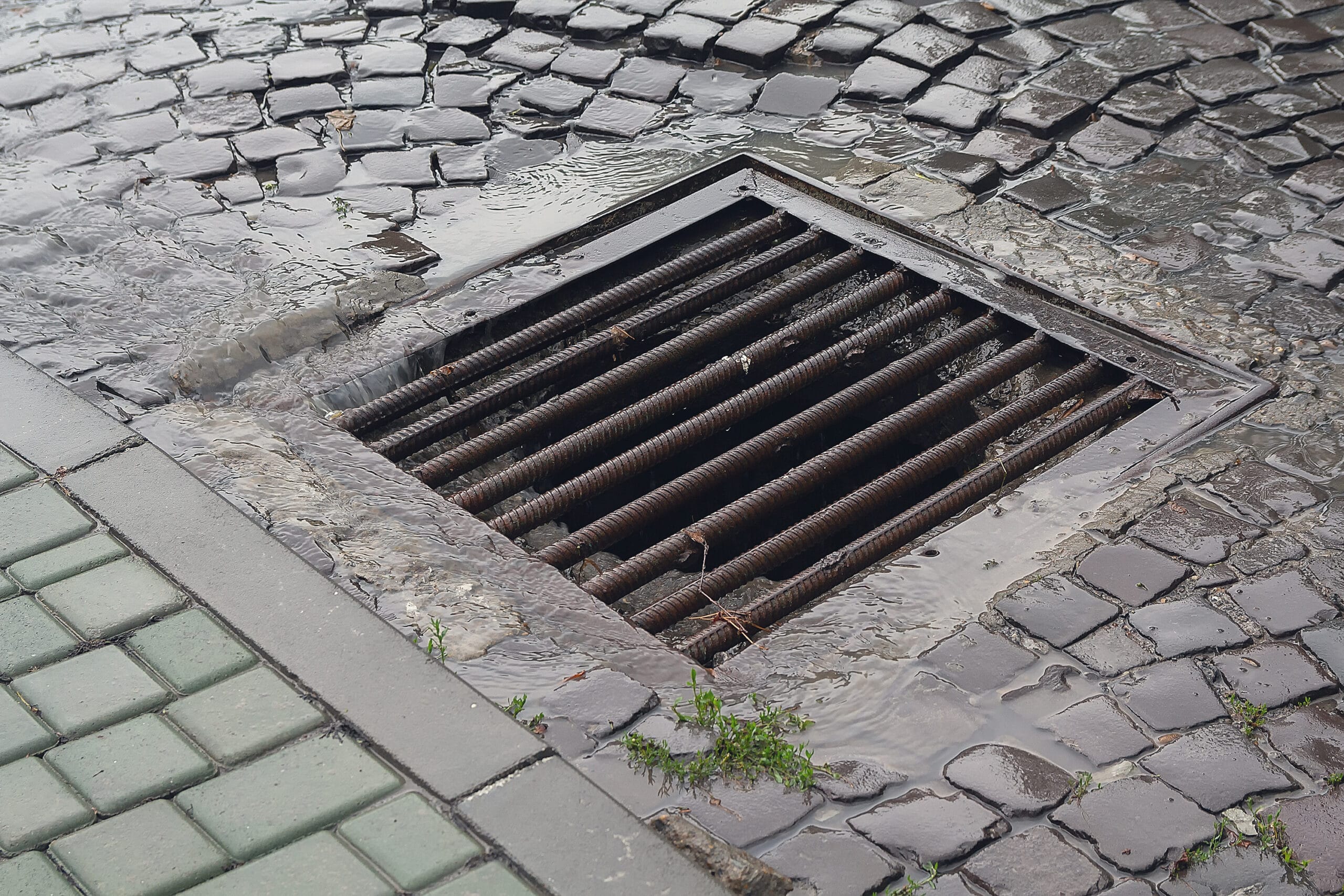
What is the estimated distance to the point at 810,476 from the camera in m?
3.21

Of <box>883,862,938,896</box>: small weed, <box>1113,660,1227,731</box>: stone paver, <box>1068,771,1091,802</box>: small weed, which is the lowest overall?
<box>1113,660,1227,731</box>: stone paver

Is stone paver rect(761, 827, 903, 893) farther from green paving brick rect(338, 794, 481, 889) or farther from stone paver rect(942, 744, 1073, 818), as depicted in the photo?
green paving brick rect(338, 794, 481, 889)

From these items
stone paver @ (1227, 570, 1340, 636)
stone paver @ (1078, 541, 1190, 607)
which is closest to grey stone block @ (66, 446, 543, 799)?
stone paver @ (1078, 541, 1190, 607)

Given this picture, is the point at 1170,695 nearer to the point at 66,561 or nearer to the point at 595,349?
the point at 595,349

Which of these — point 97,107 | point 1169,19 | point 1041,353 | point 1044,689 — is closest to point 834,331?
point 1041,353

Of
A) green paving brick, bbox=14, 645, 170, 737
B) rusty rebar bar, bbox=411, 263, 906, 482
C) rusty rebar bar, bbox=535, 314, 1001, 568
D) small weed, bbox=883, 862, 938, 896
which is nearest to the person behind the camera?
small weed, bbox=883, 862, 938, 896

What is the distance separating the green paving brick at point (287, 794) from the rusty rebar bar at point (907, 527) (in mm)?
764

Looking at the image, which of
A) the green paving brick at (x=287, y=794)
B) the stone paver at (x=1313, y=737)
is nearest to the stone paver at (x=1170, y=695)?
the stone paver at (x=1313, y=737)

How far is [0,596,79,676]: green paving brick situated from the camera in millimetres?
2588

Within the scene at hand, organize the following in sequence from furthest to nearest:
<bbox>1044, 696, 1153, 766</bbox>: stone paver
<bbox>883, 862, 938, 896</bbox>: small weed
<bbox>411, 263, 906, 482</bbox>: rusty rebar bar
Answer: <bbox>411, 263, 906, 482</bbox>: rusty rebar bar
<bbox>1044, 696, 1153, 766</bbox>: stone paver
<bbox>883, 862, 938, 896</bbox>: small weed

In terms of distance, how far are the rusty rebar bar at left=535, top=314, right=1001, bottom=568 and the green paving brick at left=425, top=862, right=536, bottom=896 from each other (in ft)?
3.03

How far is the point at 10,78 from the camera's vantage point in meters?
5.12

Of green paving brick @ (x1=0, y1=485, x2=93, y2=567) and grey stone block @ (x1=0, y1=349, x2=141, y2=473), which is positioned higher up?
grey stone block @ (x1=0, y1=349, x2=141, y2=473)

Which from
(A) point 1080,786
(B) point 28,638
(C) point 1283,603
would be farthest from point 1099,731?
(B) point 28,638
